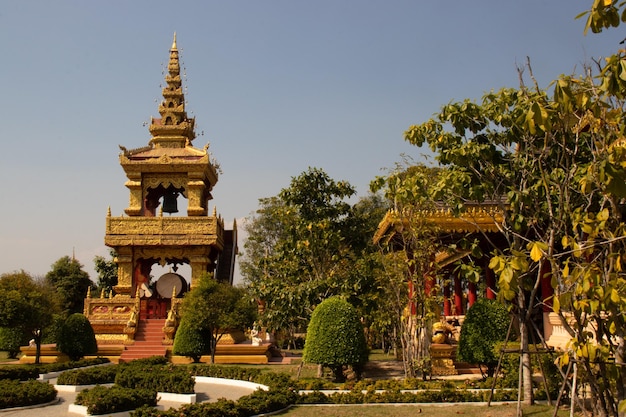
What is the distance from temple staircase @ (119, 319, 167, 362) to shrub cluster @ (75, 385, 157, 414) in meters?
12.2

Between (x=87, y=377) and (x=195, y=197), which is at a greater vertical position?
(x=195, y=197)

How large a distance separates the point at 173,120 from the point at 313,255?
18441 millimetres

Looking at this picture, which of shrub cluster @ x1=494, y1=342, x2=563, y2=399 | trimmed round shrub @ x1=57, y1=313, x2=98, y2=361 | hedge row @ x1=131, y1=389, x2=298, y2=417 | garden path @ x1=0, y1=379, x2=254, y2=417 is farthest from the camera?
trimmed round shrub @ x1=57, y1=313, x2=98, y2=361

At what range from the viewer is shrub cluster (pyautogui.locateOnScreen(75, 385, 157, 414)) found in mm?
10555

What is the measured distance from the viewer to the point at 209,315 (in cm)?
2195

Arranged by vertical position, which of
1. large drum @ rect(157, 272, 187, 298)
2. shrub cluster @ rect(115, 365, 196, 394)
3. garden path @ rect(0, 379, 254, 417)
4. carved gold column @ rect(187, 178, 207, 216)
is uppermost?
carved gold column @ rect(187, 178, 207, 216)

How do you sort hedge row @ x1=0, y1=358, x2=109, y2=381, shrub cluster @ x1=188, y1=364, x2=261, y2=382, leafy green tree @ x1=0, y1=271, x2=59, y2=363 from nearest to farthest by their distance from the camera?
hedge row @ x1=0, y1=358, x2=109, y2=381 → shrub cluster @ x1=188, y1=364, x2=261, y2=382 → leafy green tree @ x1=0, y1=271, x2=59, y2=363

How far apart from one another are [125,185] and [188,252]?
16.6 feet

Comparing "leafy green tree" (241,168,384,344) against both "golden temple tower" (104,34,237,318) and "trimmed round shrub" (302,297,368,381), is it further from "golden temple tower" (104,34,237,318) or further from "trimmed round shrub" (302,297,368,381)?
"golden temple tower" (104,34,237,318)

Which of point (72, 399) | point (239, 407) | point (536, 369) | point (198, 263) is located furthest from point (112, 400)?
point (198, 263)

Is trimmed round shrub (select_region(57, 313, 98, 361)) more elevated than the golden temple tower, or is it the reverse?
the golden temple tower

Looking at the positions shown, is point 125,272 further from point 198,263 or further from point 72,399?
point 72,399

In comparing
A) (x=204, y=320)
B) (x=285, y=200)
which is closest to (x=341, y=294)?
(x=285, y=200)

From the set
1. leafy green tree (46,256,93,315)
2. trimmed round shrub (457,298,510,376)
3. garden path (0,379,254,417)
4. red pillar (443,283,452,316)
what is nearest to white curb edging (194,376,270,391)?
garden path (0,379,254,417)
